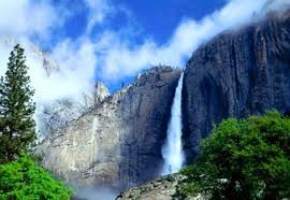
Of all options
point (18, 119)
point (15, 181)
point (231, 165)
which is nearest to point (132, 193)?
point (18, 119)

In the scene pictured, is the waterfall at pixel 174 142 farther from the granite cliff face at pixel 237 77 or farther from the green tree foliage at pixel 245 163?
the green tree foliage at pixel 245 163

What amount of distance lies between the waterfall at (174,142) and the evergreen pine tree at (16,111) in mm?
104324

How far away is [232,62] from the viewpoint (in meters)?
184

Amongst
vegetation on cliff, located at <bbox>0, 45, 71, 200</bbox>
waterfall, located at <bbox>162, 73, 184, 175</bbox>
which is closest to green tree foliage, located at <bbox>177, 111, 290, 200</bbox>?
vegetation on cliff, located at <bbox>0, 45, 71, 200</bbox>

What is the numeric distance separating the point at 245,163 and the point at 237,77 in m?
116

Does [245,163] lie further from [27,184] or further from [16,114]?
[16,114]

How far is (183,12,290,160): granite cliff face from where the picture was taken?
562ft

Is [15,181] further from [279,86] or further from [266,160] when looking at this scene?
[279,86]

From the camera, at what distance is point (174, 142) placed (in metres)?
190

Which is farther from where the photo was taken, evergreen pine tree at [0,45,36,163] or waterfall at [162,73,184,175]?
waterfall at [162,73,184,175]

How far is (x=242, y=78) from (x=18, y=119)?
10956 centimetres

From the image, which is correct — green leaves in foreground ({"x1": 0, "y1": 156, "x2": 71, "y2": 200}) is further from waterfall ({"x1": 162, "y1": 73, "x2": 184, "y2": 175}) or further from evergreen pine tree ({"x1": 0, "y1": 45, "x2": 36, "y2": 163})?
waterfall ({"x1": 162, "y1": 73, "x2": 184, "y2": 175})

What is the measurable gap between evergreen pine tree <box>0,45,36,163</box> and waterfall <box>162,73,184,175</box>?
342 ft

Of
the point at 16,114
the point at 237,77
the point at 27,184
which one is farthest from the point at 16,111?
the point at 237,77
